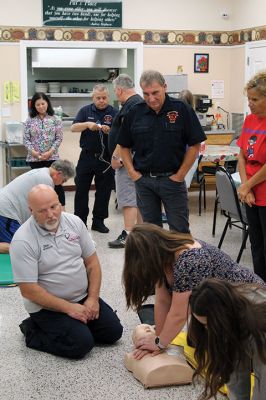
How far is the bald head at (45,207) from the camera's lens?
303 centimetres

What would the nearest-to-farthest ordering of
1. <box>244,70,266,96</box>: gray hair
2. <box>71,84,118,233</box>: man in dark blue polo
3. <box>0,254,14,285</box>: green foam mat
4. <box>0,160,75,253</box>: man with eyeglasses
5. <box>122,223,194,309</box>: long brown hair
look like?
<box>122,223,194,309</box>: long brown hair, <box>244,70,266,96</box>: gray hair, <box>0,254,14,285</box>: green foam mat, <box>0,160,75,253</box>: man with eyeglasses, <box>71,84,118,233</box>: man in dark blue polo

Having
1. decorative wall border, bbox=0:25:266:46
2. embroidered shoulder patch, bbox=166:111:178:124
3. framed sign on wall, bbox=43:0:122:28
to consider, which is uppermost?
framed sign on wall, bbox=43:0:122:28

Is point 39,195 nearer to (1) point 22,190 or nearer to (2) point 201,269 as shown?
(2) point 201,269

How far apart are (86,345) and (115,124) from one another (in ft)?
7.25

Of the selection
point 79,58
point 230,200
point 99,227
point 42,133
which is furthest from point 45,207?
point 79,58

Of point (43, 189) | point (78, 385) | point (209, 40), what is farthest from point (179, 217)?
point (209, 40)

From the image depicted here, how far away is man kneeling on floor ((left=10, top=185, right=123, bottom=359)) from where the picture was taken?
3020mm

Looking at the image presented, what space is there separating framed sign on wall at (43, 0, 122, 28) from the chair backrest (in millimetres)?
3856

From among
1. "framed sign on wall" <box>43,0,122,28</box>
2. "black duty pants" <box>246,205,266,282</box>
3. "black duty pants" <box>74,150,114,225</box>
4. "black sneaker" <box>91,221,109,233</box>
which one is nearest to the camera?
"black duty pants" <box>246,205,266,282</box>

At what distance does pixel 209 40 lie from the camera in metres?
8.26

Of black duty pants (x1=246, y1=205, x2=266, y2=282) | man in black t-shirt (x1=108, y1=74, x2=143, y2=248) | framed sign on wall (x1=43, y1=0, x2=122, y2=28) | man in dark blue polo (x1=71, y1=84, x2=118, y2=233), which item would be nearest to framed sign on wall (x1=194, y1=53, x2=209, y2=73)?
framed sign on wall (x1=43, y1=0, x2=122, y2=28)

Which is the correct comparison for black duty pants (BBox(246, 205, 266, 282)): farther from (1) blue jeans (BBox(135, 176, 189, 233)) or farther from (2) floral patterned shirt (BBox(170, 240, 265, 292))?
(2) floral patterned shirt (BBox(170, 240, 265, 292))

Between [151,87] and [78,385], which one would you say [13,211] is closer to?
[151,87]

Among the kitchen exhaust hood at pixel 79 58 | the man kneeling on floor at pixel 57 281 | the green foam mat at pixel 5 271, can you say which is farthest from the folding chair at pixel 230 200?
the kitchen exhaust hood at pixel 79 58
